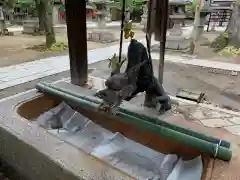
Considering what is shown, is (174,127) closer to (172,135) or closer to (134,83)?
(172,135)

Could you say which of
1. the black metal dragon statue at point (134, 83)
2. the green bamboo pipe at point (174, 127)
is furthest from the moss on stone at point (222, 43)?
the green bamboo pipe at point (174, 127)

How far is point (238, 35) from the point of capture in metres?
7.52

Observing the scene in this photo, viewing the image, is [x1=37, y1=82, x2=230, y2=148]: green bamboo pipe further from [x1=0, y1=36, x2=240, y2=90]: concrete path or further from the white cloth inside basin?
[x1=0, y1=36, x2=240, y2=90]: concrete path

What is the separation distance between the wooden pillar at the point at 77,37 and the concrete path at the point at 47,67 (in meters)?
1.89

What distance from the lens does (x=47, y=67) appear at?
554cm

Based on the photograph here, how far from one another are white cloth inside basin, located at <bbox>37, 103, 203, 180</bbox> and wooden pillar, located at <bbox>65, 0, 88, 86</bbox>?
95cm

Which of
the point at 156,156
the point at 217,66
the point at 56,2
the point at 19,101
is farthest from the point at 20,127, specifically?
the point at 56,2

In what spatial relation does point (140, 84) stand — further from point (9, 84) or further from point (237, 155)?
point (9, 84)

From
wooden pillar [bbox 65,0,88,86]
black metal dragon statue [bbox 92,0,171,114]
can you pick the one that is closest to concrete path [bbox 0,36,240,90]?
wooden pillar [bbox 65,0,88,86]

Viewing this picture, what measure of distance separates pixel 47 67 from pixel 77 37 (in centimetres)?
294

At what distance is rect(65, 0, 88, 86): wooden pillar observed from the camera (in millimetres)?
2648

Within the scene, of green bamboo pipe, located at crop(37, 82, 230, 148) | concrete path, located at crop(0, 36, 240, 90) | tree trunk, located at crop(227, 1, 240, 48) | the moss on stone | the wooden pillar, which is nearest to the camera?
green bamboo pipe, located at crop(37, 82, 230, 148)

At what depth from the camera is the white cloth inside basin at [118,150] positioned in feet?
4.85

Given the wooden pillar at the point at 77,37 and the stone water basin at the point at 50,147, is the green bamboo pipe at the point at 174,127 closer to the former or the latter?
the stone water basin at the point at 50,147
